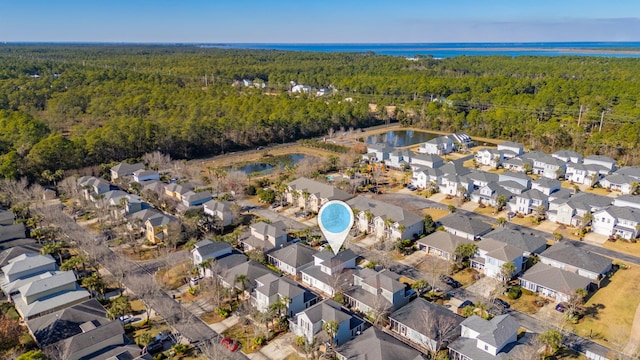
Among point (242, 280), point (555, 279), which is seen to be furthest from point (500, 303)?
point (242, 280)

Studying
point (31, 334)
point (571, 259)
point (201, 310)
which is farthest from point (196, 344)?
point (571, 259)

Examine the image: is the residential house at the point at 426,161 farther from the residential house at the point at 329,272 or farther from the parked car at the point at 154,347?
the parked car at the point at 154,347

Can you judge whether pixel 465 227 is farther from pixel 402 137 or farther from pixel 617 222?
pixel 402 137

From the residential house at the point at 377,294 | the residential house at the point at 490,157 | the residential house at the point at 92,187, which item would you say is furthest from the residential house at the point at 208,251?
the residential house at the point at 490,157

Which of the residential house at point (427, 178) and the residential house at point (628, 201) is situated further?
the residential house at point (427, 178)

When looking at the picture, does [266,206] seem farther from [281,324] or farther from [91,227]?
[281,324]

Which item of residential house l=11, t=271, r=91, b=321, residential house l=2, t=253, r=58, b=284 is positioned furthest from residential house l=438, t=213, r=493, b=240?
residential house l=2, t=253, r=58, b=284
